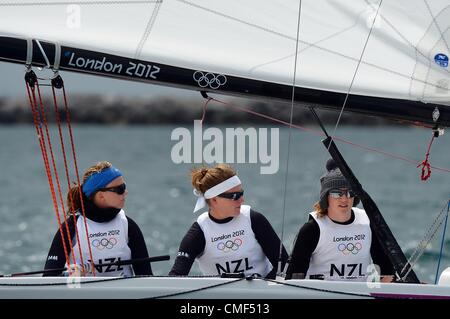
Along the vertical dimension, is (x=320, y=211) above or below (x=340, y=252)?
above

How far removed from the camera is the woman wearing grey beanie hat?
4.19 m

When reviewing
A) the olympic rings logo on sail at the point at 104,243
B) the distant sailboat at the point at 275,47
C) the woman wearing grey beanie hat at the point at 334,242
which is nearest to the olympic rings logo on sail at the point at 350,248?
the woman wearing grey beanie hat at the point at 334,242

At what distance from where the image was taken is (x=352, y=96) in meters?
4.26

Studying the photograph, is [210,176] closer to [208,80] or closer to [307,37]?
[208,80]

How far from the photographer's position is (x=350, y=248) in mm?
4254

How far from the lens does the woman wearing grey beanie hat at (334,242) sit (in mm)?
4191

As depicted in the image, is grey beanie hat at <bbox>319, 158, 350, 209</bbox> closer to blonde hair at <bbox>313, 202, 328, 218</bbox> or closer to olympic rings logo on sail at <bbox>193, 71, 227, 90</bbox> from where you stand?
blonde hair at <bbox>313, 202, 328, 218</bbox>

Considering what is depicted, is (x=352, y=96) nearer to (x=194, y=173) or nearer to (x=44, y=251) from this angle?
(x=194, y=173)

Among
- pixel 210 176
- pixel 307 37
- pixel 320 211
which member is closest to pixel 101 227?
pixel 210 176

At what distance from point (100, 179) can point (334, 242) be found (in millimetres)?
958

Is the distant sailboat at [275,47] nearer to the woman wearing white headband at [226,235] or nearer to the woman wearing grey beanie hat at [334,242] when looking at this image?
the woman wearing grey beanie hat at [334,242]

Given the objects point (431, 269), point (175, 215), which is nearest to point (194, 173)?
point (431, 269)

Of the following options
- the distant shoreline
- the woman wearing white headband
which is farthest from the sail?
the distant shoreline

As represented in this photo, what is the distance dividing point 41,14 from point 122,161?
19.2m
